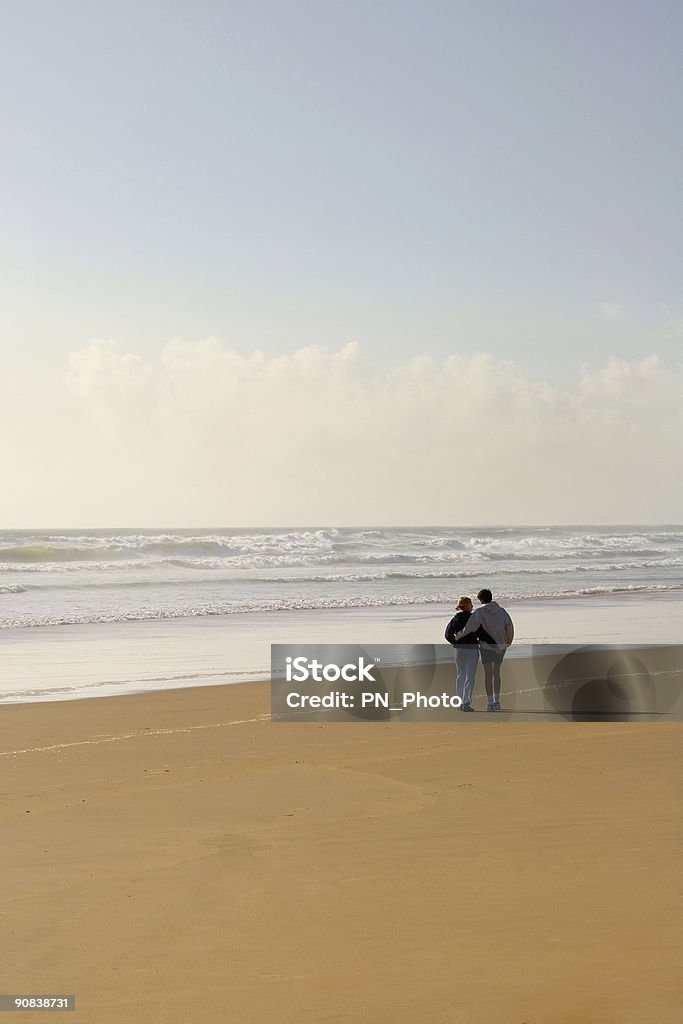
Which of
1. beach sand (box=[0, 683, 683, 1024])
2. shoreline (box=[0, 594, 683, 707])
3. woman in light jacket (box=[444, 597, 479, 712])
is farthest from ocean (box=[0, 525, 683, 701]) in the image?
beach sand (box=[0, 683, 683, 1024])

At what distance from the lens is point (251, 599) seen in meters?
27.5

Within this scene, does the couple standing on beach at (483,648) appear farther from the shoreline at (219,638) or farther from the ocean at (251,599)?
the ocean at (251,599)

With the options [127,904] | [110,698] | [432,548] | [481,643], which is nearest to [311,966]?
[127,904]

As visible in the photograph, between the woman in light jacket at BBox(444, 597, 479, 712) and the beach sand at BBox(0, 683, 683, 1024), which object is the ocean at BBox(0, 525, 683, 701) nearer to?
the woman in light jacket at BBox(444, 597, 479, 712)

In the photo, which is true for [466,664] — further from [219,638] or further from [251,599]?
[251,599]

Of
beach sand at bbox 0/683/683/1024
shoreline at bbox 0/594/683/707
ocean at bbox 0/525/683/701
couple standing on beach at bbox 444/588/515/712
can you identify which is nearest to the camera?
beach sand at bbox 0/683/683/1024

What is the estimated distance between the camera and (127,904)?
5145 mm

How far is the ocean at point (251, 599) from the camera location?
15359mm

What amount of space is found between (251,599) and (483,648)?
17236 millimetres

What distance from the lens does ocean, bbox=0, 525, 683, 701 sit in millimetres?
15359

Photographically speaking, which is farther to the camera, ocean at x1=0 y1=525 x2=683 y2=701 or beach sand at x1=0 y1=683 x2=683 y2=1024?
ocean at x1=0 y1=525 x2=683 y2=701

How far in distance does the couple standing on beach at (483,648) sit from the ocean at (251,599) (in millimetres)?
3531

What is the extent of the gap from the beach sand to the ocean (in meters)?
4.92

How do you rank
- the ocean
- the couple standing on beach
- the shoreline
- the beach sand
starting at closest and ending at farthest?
the beach sand < the couple standing on beach < the shoreline < the ocean
